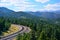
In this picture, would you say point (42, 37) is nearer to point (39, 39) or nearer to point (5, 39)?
point (39, 39)

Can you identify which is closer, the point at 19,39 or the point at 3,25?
the point at 19,39

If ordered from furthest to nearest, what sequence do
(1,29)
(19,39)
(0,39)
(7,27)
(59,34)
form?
(7,27)
(1,29)
(59,34)
(0,39)
(19,39)

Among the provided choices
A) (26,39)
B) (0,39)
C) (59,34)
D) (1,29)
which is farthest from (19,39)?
(1,29)

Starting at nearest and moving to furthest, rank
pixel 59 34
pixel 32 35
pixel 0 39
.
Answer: pixel 32 35 → pixel 0 39 → pixel 59 34

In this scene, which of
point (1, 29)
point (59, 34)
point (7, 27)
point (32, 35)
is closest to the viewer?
point (32, 35)

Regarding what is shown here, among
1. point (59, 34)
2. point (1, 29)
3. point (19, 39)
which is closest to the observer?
point (19, 39)

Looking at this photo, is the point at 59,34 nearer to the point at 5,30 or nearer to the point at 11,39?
the point at 11,39

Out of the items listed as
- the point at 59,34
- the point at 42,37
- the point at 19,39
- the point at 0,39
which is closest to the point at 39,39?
the point at 42,37

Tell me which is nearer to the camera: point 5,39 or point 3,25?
point 5,39
